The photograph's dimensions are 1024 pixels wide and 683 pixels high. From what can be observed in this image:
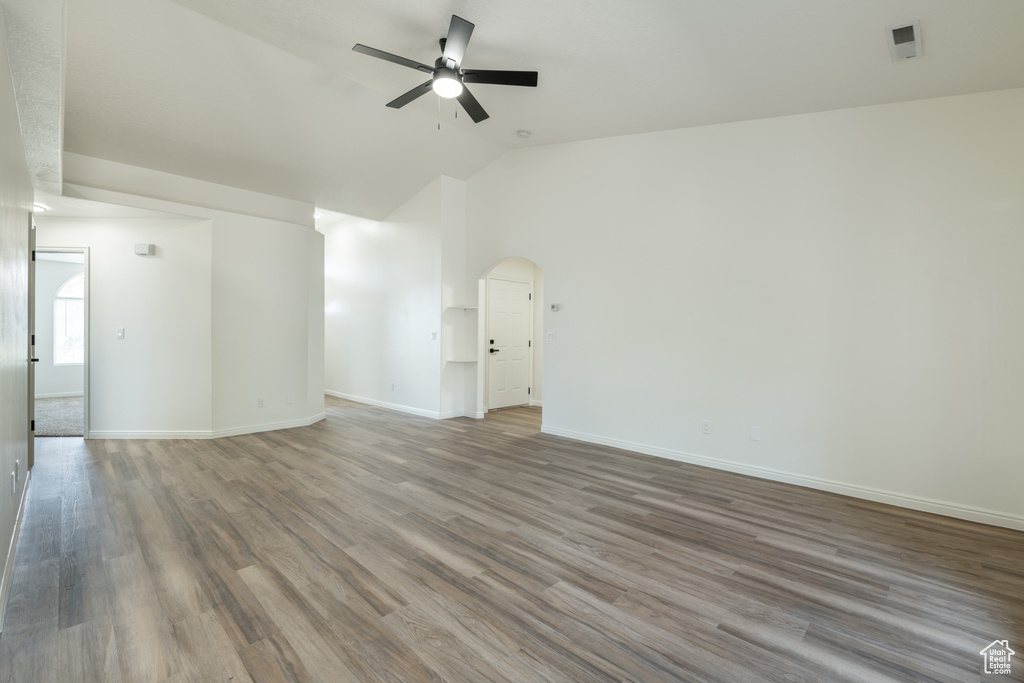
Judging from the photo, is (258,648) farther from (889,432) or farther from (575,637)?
(889,432)

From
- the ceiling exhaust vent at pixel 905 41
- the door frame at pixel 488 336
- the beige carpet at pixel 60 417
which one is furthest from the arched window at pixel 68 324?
the ceiling exhaust vent at pixel 905 41

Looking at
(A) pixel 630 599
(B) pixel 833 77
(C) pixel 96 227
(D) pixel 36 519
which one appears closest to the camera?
(A) pixel 630 599

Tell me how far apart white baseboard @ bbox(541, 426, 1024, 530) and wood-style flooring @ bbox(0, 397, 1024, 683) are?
0.11 meters

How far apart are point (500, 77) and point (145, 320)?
16.1 feet

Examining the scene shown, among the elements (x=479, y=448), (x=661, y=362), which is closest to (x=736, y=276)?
(x=661, y=362)

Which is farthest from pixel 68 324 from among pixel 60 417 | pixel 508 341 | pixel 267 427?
pixel 508 341

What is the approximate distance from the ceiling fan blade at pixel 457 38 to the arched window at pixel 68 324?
368 inches

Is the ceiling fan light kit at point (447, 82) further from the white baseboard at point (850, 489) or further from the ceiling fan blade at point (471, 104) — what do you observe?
the white baseboard at point (850, 489)

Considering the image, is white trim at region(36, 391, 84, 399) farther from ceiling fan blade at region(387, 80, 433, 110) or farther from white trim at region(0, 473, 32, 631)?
ceiling fan blade at region(387, 80, 433, 110)

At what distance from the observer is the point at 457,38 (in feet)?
9.70

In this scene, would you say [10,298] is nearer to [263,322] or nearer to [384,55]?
[384,55]

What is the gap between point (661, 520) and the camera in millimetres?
3242

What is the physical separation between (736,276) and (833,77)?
1667mm

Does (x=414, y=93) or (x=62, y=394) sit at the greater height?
(x=414, y=93)
